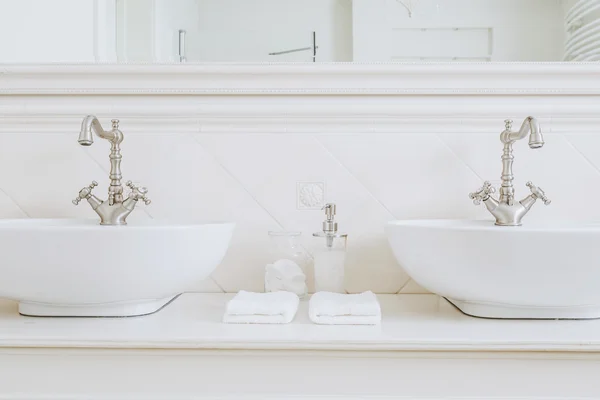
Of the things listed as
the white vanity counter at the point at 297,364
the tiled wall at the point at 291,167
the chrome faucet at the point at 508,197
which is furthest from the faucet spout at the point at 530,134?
the white vanity counter at the point at 297,364

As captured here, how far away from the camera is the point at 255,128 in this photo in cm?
113

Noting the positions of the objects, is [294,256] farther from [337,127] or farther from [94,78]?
[94,78]

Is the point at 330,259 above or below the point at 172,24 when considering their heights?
below

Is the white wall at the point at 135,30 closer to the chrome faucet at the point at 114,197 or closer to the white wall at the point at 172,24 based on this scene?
the white wall at the point at 172,24

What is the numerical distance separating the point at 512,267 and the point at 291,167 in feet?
1.78

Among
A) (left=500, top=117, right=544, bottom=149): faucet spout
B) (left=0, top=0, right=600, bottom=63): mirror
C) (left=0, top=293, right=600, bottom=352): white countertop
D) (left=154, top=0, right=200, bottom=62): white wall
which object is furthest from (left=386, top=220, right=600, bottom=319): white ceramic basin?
(left=154, top=0, right=200, bottom=62): white wall

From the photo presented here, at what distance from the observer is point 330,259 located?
101 cm

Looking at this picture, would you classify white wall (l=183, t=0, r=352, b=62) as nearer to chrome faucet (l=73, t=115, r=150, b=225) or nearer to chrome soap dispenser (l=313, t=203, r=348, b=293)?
chrome faucet (l=73, t=115, r=150, b=225)

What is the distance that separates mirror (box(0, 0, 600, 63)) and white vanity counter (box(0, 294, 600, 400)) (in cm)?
68

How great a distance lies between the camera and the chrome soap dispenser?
1.01m

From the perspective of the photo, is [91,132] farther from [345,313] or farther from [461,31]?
[461,31]

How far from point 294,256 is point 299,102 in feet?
1.13

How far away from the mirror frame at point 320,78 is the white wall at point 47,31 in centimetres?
8

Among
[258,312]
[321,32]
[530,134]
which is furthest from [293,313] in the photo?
[321,32]
